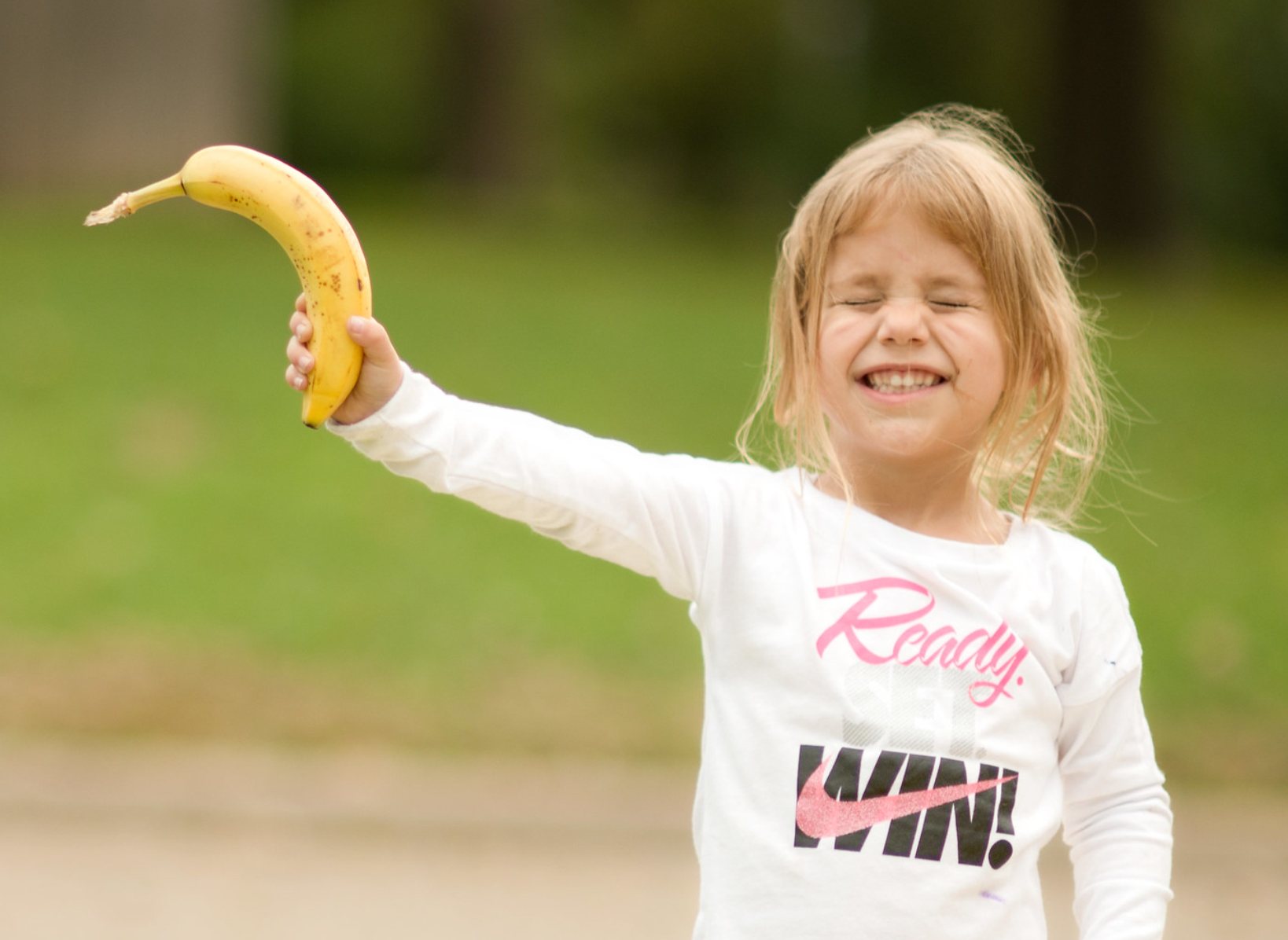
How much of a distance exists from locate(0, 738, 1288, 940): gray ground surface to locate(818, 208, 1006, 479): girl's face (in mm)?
2499

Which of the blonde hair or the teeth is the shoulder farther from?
the teeth

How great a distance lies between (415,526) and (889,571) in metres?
4.57

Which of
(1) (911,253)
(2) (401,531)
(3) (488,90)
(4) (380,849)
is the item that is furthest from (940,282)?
(3) (488,90)

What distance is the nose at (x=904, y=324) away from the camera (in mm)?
1896

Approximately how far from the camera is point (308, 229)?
195cm

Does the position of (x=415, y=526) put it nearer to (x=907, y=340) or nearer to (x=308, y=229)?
(x=308, y=229)

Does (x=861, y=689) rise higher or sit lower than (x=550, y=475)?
lower

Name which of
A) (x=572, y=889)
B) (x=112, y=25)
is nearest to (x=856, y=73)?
(x=112, y=25)

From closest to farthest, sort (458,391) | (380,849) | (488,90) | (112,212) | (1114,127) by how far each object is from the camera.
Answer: (112,212), (380,849), (458,391), (1114,127), (488,90)

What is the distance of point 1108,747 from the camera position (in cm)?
196

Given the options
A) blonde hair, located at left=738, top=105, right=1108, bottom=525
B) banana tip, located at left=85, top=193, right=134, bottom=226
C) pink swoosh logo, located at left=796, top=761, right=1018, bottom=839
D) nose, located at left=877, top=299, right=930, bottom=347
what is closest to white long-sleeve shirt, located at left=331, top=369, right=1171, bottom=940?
pink swoosh logo, located at left=796, top=761, right=1018, bottom=839

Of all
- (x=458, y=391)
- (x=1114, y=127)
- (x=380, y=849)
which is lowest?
(x=380, y=849)

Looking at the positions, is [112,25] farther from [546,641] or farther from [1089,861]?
[1089,861]

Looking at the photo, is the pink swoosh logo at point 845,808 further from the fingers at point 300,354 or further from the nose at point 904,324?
the fingers at point 300,354
